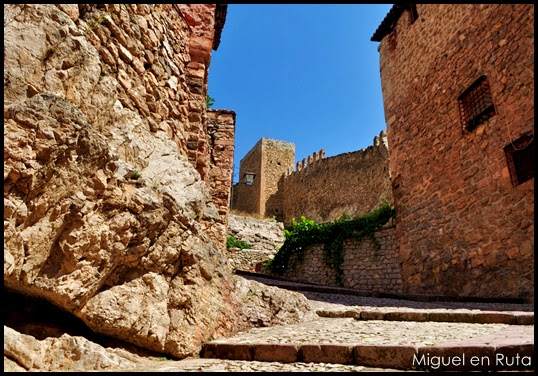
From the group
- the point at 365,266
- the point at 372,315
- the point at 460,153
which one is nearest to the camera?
the point at 372,315

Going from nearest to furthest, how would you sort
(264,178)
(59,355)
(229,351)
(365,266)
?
(59,355) < (229,351) < (365,266) < (264,178)

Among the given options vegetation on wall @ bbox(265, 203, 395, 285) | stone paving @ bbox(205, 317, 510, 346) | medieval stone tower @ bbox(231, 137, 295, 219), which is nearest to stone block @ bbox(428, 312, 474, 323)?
stone paving @ bbox(205, 317, 510, 346)

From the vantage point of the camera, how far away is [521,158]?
761cm

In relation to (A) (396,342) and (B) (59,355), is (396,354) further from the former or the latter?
(B) (59,355)

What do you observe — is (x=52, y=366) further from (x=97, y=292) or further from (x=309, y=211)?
(x=309, y=211)

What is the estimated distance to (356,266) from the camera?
39.5 feet

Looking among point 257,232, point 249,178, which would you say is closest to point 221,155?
point 257,232

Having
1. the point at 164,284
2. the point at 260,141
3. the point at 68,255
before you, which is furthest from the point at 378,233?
→ the point at 260,141

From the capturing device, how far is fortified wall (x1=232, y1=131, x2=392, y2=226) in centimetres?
2533

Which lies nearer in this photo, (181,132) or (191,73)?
(181,132)

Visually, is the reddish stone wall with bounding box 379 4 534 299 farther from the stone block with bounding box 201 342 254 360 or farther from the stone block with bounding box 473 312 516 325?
the stone block with bounding box 201 342 254 360

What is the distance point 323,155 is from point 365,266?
19.6 m

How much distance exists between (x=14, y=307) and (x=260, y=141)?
1287 inches

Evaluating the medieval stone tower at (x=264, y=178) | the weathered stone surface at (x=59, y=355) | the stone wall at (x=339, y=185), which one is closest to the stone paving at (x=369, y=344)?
the weathered stone surface at (x=59, y=355)
